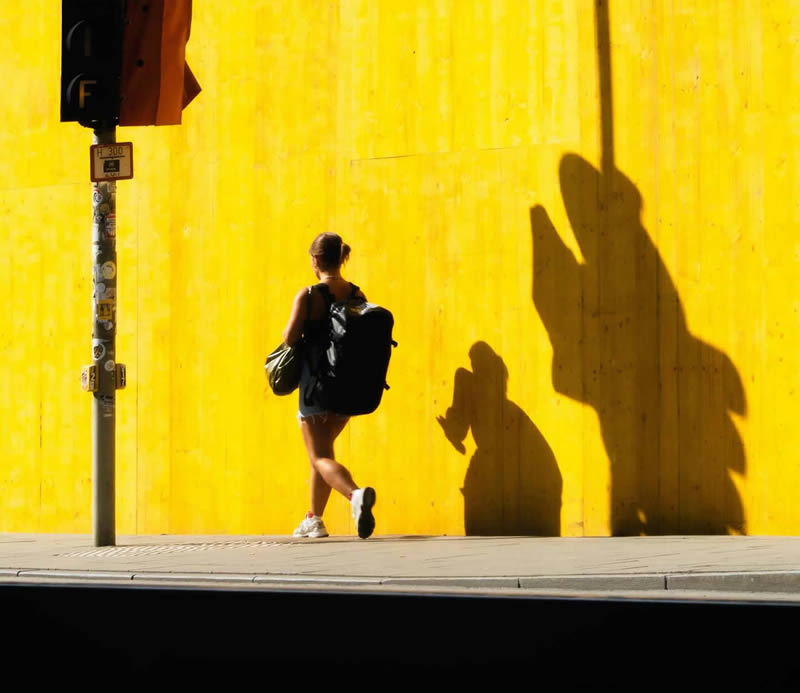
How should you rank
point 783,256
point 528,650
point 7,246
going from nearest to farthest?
point 528,650 < point 783,256 < point 7,246

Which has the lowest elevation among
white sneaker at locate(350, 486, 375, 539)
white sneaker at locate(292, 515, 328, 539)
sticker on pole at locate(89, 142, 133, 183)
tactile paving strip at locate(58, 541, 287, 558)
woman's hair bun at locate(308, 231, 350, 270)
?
tactile paving strip at locate(58, 541, 287, 558)

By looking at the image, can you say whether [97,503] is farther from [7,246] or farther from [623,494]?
[623,494]

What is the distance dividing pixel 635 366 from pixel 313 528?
8.12 ft

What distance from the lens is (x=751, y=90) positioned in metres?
9.77

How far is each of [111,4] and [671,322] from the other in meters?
4.31

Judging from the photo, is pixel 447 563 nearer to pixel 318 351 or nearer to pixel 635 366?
pixel 318 351

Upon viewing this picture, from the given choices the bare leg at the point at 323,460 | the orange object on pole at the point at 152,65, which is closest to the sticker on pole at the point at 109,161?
the orange object on pole at the point at 152,65

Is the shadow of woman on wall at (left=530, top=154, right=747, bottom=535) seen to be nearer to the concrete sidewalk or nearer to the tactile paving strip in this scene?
the concrete sidewalk

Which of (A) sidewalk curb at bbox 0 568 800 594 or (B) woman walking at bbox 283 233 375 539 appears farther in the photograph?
(B) woman walking at bbox 283 233 375 539

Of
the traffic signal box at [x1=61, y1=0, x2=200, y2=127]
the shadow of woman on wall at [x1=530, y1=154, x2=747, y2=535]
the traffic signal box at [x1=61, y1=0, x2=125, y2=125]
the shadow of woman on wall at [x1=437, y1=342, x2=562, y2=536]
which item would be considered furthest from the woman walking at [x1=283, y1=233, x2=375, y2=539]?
the traffic signal box at [x1=61, y1=0, x2=125, y2=125]

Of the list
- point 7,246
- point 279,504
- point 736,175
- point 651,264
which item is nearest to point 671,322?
point 651,264

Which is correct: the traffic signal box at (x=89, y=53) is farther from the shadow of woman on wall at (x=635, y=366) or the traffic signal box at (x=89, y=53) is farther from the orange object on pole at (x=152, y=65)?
the shadow of woman on wall at (x=635, y=366)

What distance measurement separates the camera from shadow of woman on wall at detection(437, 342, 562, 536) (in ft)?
33.3

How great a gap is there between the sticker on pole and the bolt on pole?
73mm
